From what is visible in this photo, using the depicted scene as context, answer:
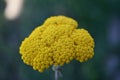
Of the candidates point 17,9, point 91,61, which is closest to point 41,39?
point 91,61

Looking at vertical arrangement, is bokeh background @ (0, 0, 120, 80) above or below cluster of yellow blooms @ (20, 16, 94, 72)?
below

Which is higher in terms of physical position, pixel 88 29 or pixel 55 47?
pixel 55 47

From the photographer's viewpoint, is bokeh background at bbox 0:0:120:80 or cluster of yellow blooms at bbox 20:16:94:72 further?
bokeh background at bbox 0:0:120:80

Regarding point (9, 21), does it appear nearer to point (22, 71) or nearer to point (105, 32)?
point (22, 71)

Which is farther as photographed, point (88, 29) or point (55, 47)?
point (88, 29)
